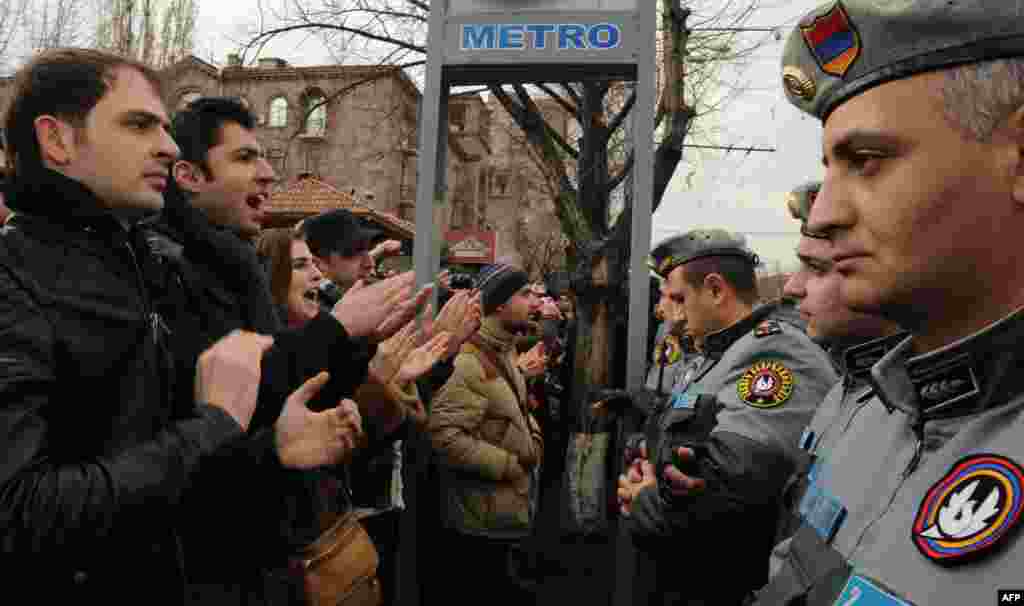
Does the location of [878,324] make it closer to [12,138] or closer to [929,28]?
[929,28]

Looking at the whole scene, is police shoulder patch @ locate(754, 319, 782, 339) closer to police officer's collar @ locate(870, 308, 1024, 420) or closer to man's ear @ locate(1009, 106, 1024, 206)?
police officer's collar @ locate(870, 308, 1024, 420)

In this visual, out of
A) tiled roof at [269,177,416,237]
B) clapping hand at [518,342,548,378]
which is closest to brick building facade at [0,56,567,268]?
tiled roof at [269,177,416,237]

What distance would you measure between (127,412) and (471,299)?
79.2 inches

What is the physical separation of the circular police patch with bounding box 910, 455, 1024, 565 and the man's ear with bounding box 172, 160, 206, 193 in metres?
2.18

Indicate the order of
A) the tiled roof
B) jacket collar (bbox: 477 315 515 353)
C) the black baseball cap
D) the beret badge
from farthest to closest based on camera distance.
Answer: the tiled roof, jacket collar (bbox: 477 315 515 353), the black baseball cap, the beret badge

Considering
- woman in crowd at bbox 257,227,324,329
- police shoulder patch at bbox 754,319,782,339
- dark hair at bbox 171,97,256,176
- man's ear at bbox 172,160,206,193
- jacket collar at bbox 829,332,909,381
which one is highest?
dark hair at bbox 171,97,256,176

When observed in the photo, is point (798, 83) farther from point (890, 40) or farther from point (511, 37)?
point (511, 37)

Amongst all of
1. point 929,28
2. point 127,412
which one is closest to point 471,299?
point 127,412

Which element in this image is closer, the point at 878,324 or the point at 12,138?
the point at 12,138

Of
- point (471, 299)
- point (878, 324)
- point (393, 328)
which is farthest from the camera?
point (471, 299)

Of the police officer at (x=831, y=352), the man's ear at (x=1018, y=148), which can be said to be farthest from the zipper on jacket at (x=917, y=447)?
the man's ear at (x=1018, y=148)

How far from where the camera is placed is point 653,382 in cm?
435

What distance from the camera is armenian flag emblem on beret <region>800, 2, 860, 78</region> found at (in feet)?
3.30

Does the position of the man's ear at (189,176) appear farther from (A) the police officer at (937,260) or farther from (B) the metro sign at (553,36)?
(A) the police officer at (937,260)
